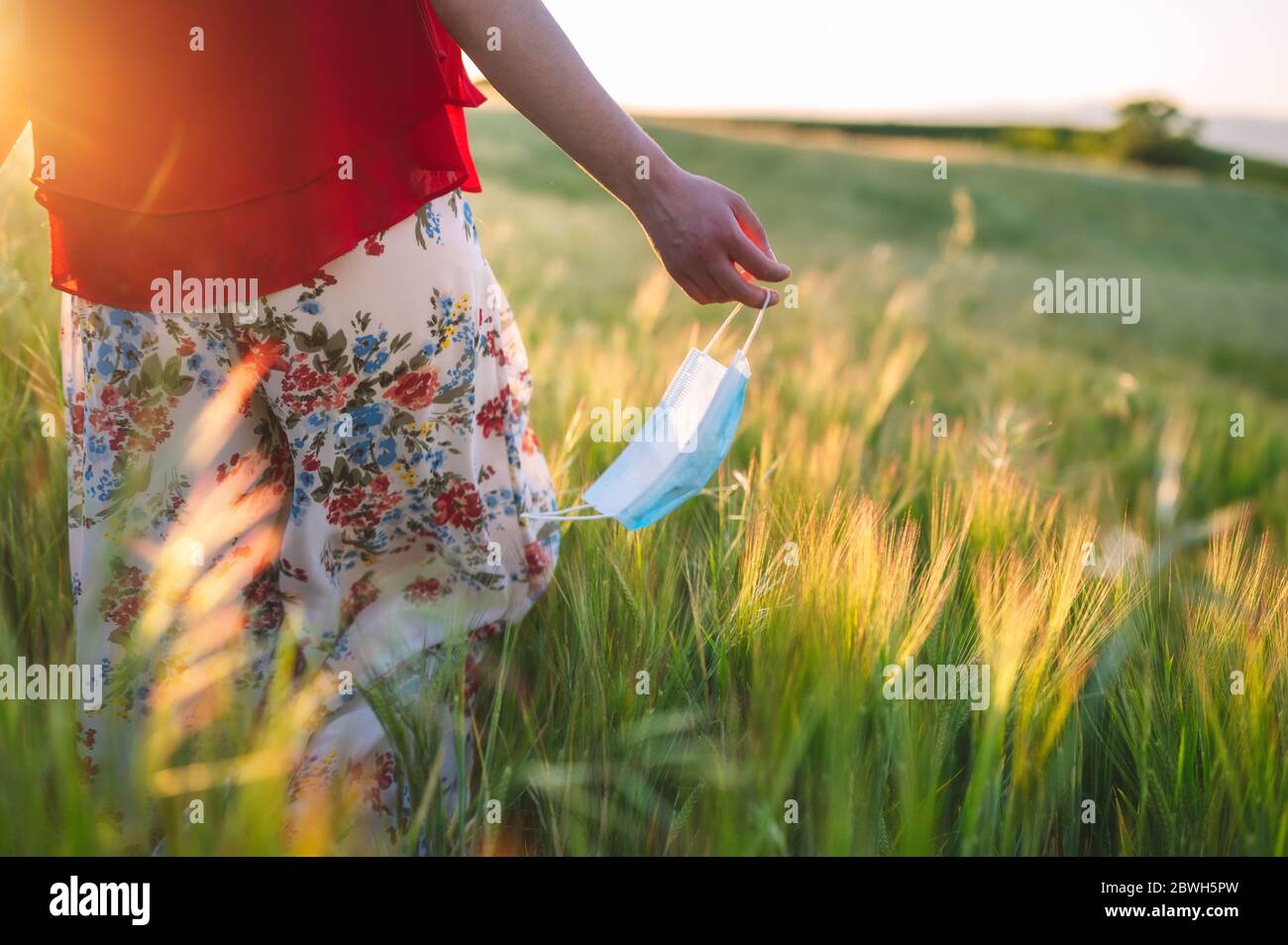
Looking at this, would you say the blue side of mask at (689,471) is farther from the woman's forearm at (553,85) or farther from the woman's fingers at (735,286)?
the woman's forearm at (553,85)

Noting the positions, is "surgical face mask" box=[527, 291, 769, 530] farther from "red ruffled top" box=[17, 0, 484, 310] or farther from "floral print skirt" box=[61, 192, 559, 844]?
"red ruffled top" box=[17, 0, 484, 310]

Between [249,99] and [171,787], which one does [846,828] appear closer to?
[171,787]

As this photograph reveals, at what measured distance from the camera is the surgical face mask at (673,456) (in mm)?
1101

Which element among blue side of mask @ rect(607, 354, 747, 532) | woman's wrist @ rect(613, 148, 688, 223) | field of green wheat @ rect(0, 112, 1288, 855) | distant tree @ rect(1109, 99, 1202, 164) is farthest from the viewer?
distant tree @ rect(1109, 99, 1202, 164)

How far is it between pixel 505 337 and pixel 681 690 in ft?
1.77

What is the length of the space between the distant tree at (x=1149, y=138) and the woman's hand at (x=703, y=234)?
118ft

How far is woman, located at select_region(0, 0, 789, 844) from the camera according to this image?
927mm

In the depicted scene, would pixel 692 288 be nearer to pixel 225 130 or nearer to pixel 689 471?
pixel 689 471

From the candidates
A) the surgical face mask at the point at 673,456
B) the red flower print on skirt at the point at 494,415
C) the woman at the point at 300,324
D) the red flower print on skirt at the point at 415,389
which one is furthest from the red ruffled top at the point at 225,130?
the surgical face mask at the point at 673,456

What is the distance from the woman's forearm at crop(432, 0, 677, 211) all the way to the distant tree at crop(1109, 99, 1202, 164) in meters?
36.0

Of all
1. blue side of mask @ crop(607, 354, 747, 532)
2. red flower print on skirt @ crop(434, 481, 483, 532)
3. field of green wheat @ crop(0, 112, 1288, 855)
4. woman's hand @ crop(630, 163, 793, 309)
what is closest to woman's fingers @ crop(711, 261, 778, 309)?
woman's hand @ crop(630, 163, 793, 309)

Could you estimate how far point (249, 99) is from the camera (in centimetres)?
92
